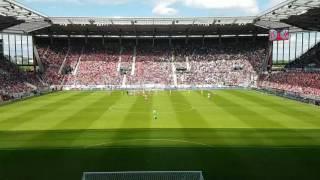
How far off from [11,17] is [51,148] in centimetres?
3664

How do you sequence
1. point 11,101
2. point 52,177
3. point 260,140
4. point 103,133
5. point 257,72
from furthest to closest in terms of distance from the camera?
point 257,72 → point 11,101 → point 103,133 → point 260,140 → point 52,177

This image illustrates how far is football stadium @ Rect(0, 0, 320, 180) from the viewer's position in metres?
21.9

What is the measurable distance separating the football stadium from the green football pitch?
77mm

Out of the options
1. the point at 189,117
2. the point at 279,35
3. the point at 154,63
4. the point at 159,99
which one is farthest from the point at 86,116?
the point at 154,63

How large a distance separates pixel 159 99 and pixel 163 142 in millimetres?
29207

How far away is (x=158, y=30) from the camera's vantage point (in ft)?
288

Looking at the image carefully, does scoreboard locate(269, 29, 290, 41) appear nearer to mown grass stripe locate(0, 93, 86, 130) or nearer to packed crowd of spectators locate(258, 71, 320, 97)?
packed crowd of spectators locate(258, 71, 320, 97)

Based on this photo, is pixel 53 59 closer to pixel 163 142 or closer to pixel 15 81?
Answer: pixel 15 81

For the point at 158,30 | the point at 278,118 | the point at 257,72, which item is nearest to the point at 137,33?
the point at 158,30

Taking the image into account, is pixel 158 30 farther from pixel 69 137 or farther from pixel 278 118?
pixel 69 137

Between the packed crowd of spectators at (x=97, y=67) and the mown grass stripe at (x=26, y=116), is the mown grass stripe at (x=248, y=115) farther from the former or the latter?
the packed crowd of spectators at (x=97, y=67)

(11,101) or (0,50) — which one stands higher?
(0,50)

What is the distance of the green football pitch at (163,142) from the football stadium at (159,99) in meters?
0.08

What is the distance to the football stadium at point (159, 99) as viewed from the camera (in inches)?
862
